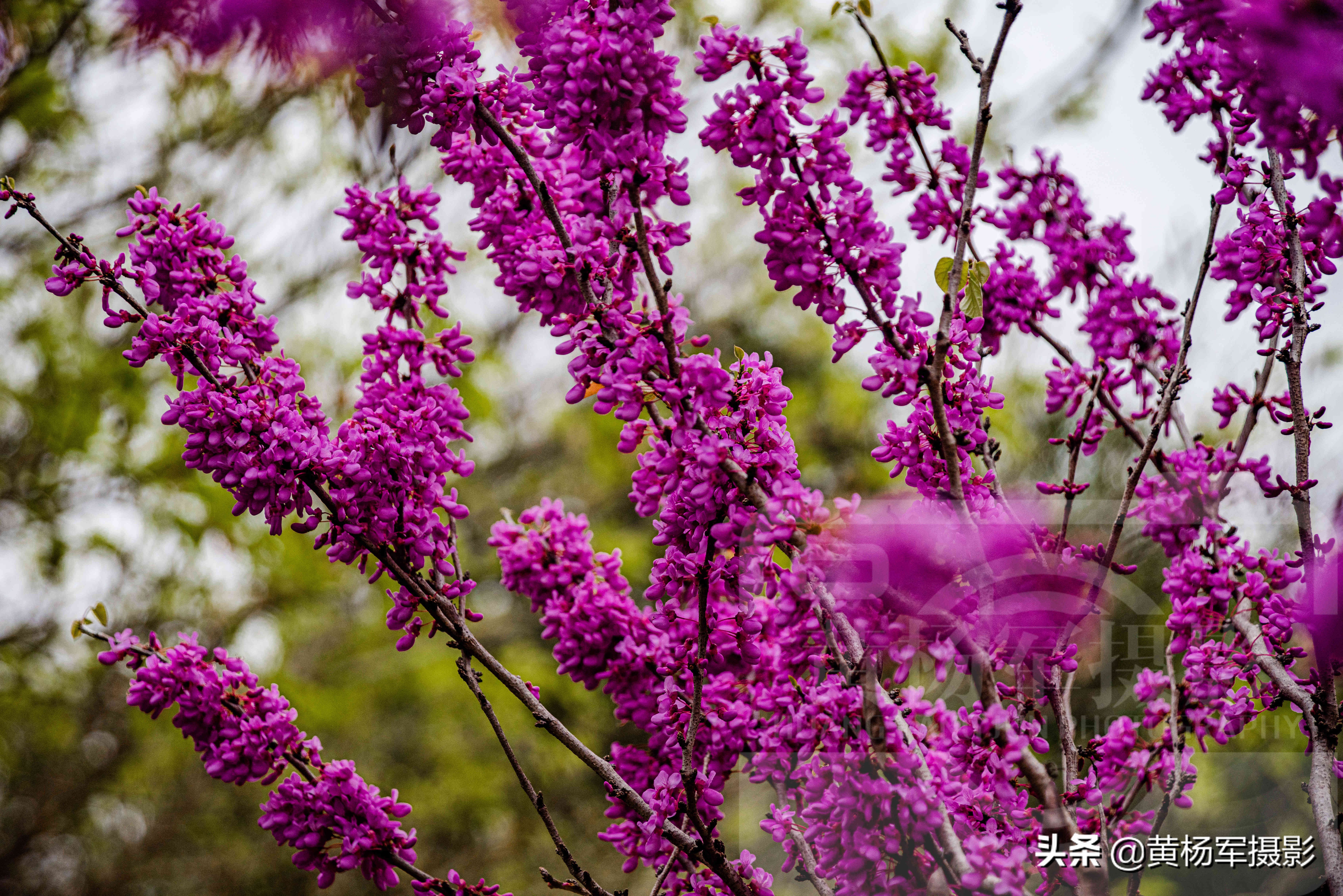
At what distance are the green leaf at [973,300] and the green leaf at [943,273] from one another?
56 mm

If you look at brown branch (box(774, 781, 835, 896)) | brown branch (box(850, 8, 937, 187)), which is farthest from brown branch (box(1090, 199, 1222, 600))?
brown branch (box(774, 781, 835, 896))

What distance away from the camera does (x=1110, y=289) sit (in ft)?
5.24

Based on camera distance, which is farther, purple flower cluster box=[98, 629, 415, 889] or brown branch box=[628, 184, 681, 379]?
purple flower cluster box=[98, 629, 415, 889]

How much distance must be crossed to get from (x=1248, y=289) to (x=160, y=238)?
1613mm

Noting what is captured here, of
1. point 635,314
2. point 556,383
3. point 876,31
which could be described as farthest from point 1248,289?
point 556,383

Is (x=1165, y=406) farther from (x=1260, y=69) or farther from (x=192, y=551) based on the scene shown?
(x=192, y=551)

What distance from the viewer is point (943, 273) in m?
1.14

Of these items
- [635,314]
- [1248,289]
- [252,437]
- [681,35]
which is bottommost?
[252,437]

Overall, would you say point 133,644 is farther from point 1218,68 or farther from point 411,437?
point 1218,68

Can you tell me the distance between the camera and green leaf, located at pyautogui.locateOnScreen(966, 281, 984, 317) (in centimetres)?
120

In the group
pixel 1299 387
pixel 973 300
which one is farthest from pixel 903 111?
pixel 1299 387

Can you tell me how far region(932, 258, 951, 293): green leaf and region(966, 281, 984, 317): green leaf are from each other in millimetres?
56

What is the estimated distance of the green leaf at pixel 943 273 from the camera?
1.12 m

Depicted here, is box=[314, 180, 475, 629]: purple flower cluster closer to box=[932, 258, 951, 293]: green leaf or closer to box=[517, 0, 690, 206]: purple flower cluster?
box=[517, 0, 690, 206]: purple flower cluster
